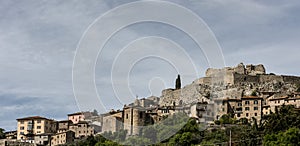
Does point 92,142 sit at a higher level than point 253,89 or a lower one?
lower

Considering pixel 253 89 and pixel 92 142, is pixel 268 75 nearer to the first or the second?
pixel 253 89

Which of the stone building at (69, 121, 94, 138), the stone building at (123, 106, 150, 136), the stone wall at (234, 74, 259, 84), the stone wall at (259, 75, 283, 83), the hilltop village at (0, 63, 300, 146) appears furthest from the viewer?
the stone wall at (234, 74, 259, 84)

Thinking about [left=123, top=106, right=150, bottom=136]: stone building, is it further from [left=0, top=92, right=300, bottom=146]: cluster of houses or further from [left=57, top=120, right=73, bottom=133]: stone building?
[left=57, top=120, right=73, bottom=133]: stone building

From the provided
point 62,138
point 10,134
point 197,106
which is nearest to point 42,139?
point 62,138

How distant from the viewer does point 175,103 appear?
64125 millimetres

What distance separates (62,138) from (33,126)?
619 cm

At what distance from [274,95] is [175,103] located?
14.1 m

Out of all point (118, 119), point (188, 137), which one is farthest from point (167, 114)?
point (188, 137)

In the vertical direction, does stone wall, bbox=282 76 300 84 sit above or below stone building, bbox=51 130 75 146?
above

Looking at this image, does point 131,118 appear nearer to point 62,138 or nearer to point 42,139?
point 62,138

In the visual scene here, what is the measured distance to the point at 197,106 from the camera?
182ft

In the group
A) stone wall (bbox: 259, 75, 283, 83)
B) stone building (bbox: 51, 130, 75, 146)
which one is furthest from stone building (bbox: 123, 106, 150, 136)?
stone wall (bbox: 259, 75, 283, 83)

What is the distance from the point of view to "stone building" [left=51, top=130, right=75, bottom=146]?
186 feet

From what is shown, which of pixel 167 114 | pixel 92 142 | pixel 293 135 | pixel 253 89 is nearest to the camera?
pixel 293 135
